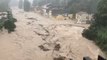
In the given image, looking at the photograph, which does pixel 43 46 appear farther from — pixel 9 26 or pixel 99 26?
pixel 9 26

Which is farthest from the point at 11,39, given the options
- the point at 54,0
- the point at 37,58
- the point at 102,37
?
the point at 54,0

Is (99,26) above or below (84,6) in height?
below

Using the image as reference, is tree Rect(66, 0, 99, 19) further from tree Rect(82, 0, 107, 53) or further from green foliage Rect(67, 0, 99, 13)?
tree Rect(82, 0, 107, 53)

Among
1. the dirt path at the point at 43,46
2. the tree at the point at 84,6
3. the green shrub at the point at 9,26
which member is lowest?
the dirt path at the point at 43,46

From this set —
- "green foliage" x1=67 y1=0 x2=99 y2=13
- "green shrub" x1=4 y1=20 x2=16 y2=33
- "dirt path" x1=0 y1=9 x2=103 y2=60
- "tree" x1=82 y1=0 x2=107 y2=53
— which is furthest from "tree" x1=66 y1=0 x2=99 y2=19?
"tree" x1=82 y1=0 x2=107 y2=53

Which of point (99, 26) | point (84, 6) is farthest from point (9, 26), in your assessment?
point (84, 6)

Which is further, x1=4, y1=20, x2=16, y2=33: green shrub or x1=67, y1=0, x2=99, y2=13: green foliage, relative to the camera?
x1=67, y1=0, x2=99, y2=13: green foliage

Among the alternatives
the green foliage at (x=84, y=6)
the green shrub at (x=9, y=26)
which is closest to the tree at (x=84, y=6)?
the green foliage at (x=84, y=6)

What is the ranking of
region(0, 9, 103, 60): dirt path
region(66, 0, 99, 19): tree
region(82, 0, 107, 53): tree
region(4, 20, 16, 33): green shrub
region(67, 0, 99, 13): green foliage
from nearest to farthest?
1. region(0, 9, 103, 60): dirt path
2. region(82, 0, 107, 53): tree
3. region(4, 20, 16, 33): green shrub
4. region(66, 0, 99, 19): tree
5. region(67, 0, 99, 13): green foliage

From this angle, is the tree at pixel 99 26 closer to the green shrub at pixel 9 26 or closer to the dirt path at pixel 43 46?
the dirt path at pixel 43 46

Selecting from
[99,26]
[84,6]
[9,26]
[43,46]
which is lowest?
[43,46]

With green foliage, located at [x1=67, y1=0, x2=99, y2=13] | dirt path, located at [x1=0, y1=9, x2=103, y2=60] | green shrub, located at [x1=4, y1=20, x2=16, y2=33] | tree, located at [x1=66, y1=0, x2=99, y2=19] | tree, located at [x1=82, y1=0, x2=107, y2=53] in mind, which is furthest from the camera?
green foliage, located at [x1=67, y1=0, x2=99, y2=13]

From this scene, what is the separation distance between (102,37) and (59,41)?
457 cm

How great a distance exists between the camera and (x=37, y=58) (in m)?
20.4
